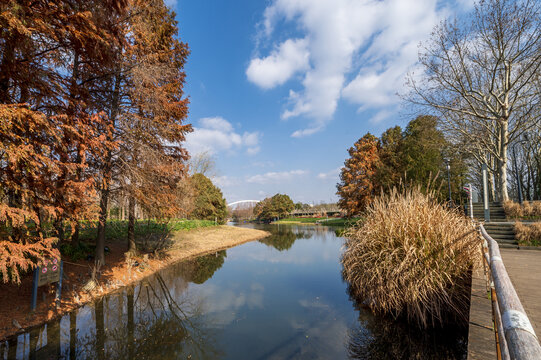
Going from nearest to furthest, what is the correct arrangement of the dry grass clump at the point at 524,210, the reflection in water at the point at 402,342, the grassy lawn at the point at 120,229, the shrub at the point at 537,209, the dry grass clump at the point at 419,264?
the reflection in water at the point at 402,342 < the dry grass clump at the point at 419,264 < the grassy lawn at the point at 120,229 < the shrub at the point at 537,209 < the dry grass clump at the point at 524,210

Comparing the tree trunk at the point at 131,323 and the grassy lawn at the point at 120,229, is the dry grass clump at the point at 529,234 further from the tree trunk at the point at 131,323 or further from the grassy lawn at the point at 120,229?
the grassy lawn at the point at 120,229

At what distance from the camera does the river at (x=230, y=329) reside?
14.2 ft

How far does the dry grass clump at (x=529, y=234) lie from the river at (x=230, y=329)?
628cm

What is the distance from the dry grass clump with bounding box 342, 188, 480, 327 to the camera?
4.63 m

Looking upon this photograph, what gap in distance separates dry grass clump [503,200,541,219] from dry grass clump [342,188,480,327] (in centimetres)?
957

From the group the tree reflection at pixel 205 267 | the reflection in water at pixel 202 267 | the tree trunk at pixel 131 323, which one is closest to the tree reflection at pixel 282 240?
the tree reflection at pixel 205 267

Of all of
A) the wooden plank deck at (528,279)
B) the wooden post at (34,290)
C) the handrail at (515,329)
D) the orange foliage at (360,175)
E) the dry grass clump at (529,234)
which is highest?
the orange foliage at (360,175)

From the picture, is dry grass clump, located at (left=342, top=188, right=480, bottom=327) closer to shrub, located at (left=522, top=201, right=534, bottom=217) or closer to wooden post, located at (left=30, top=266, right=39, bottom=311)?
wooden post, located at (left=30, top=266, right=39, bottom=311)

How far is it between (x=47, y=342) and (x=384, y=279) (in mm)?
6607

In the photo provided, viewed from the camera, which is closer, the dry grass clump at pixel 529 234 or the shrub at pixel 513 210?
the dry grass clump at pixel 529 234

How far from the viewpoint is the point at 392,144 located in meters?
24.3

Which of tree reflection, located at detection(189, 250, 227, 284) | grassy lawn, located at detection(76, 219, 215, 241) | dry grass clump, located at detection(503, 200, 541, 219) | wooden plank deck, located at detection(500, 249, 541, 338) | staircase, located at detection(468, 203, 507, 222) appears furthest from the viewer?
staircase, located at detection(468, 203, 507, 222)

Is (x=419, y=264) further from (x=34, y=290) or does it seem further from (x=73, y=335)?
(x=34, y=290)

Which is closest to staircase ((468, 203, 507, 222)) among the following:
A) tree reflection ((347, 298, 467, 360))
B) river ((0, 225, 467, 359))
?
river ((0, 225, 467, 359))
